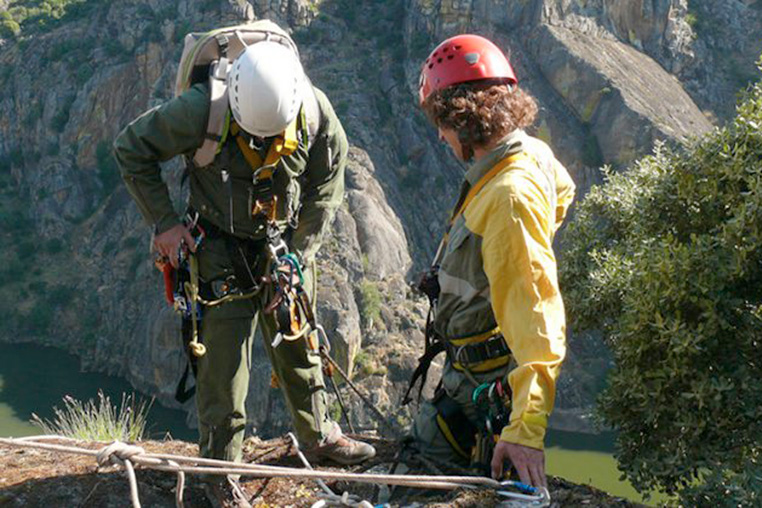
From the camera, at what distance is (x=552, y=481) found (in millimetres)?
3730

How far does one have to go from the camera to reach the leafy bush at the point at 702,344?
4.02m

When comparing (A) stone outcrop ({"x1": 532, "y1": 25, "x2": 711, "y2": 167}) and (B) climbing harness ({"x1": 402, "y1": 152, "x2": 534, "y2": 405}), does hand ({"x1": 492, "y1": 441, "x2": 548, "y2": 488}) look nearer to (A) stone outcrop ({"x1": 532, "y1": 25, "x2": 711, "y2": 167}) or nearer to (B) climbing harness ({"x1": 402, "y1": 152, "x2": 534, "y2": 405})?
(B) climbing harness ({"x1": 402, "y1": 152, "x2": 534, "y2": 405})

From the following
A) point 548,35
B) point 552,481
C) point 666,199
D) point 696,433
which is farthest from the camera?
point 548,35

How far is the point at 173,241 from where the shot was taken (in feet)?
12.3

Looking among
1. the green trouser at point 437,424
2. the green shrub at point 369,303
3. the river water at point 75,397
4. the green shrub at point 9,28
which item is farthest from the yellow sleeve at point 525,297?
the green shrub at point 9,28

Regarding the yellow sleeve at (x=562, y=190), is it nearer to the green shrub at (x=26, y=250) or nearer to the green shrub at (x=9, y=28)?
the green shrub at (x=26, y=250)

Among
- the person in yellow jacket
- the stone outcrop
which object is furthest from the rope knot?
the stone outcrop

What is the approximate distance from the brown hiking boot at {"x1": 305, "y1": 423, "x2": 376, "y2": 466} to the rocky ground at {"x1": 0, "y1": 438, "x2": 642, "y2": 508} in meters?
0.06

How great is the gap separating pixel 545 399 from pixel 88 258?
60181 millimetres

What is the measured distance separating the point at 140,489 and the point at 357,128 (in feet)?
169

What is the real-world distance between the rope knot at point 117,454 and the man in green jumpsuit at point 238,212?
0.83 metres

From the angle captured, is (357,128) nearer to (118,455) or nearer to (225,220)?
(225,220)

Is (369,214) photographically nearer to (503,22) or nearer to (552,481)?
(503,22)

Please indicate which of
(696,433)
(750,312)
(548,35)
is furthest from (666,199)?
(548,35)
